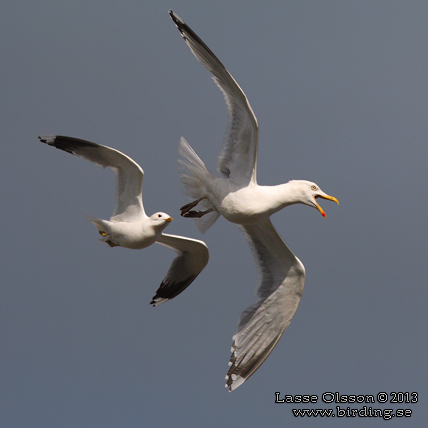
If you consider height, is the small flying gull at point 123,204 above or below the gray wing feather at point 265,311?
above

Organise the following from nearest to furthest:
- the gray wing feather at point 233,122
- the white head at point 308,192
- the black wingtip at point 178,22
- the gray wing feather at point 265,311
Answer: the gray wing feather at point 233,122
the black wingtip at point 178,22
the white head at point 308,192
the gray wing feather at point 265,311

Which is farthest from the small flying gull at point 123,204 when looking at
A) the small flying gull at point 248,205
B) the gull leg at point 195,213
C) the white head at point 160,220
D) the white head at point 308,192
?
the white head at point 308,192

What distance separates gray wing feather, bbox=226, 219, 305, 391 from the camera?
12844mm

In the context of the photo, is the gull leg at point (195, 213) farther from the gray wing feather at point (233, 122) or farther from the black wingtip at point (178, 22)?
the black wingtip at point (178, 22)

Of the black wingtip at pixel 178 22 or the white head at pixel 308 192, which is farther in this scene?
the white head at pixel 308 192

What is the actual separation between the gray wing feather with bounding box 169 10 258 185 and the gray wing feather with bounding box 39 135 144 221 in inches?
47.5

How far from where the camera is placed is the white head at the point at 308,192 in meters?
11.4

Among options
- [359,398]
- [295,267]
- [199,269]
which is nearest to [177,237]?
[199,269]

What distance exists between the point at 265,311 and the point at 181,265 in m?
1.48

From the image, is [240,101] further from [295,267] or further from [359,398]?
[359,398]

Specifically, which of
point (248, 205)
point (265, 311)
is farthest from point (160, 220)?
point (265, 311)

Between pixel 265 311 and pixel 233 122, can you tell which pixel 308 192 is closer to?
pixel 233 122

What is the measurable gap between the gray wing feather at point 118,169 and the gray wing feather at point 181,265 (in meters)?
1.05

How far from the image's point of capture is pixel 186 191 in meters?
11.9
